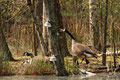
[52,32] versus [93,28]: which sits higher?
[52,32]

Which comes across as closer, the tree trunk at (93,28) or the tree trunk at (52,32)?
the tree trunk at (52,32)

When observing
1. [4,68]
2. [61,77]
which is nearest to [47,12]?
[61,77]

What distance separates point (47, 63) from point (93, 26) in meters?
5.56

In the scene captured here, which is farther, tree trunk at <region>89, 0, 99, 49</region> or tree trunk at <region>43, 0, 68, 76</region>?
tree trunk at <region>89, 0, 99, 49</region>

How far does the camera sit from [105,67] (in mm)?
9023

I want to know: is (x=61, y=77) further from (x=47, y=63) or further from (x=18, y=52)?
(x=18, y=52)

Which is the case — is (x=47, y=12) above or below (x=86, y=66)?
above

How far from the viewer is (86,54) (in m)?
9.06

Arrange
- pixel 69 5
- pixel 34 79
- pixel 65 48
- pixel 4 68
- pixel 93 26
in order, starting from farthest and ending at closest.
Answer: pixel 69 5 → pixel 93 26 → pixel 65 48 → pixel 4 68 → pixel 34 79

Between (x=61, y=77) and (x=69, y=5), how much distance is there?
1018 centimetres

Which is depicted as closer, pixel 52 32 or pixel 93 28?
pixel 52 32

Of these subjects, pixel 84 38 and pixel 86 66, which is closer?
pixel 86 66

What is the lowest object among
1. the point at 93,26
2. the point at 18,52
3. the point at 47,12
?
the point at 18,52

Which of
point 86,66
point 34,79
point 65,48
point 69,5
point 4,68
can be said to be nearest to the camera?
point 34,79
